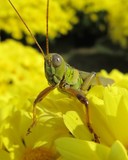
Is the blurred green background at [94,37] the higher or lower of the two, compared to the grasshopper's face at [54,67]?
lower

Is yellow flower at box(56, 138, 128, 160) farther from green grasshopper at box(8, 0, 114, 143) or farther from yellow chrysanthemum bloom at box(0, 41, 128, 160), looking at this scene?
green grasshopper at box(8, 0, 114, 143)

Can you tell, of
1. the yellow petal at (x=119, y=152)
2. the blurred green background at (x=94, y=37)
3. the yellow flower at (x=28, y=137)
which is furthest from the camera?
the blurred green background at (x=94, y=37)

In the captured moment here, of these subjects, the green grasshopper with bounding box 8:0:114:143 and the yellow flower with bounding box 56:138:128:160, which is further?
the green grasshopper with bounding box 8:0:114:143

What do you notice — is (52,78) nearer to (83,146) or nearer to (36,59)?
(83,146)

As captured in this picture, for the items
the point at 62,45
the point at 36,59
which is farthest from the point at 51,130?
the point at 62,45

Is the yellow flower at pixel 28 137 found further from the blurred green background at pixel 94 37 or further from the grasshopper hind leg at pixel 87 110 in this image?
the blurred green background at pixel 94 37

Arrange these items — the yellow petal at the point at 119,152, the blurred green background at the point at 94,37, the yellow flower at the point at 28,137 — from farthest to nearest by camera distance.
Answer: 1. the blurred green background at the point at 94,37
2. the yellow flower at the point at 28,137
3. the yellow petal at the point at 119,152

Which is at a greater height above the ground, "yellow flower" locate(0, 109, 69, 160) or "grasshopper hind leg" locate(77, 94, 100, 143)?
"grasshopper hind leg" locate(77, 94, 100, 143)

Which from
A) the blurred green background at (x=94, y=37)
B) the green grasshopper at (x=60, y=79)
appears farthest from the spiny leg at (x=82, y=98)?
the blurred green background at (x=94, y=37)

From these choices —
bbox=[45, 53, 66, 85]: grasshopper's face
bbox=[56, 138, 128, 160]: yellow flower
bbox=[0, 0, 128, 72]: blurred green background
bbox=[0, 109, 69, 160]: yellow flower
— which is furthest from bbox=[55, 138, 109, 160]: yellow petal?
bbox=[0, 0, 128, 72]: blurred green background
